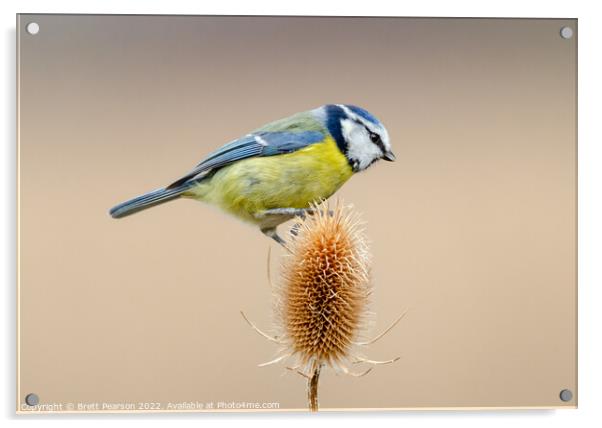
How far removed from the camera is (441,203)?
1.95m

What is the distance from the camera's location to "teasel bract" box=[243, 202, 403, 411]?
5.32 feet

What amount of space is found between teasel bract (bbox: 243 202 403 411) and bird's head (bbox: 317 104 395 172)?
0.23 metres

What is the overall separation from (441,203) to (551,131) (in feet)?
1.16

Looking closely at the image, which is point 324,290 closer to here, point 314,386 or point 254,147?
point 314,386

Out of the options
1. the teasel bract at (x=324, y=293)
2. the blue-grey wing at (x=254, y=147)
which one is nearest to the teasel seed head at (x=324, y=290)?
the teasel bract at (x=324, y=293)

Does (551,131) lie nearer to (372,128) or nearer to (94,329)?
(372,128)

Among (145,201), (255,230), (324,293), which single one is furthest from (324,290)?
(145,201)

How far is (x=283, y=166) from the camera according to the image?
1.87 metres

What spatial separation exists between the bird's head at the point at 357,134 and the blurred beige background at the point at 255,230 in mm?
34

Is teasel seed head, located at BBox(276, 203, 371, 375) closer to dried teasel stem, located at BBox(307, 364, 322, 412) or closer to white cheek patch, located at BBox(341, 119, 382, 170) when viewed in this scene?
dried teasel stem, located at BBox(307, 364, 322, 412)

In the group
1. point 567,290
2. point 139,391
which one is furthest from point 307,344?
point 567,290

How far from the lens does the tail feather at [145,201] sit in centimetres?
191

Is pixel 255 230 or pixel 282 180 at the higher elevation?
pixel 282 180

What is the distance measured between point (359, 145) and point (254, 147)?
266mm
